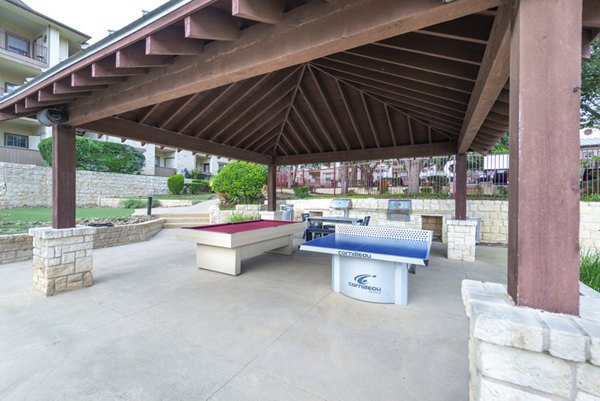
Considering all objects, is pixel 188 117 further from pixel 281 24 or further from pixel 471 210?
pixel 471 210

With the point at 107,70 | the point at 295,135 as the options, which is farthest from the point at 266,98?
the point at 107,70

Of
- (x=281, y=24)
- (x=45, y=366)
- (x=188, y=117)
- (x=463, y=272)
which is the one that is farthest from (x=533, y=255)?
(x=188, y=117)

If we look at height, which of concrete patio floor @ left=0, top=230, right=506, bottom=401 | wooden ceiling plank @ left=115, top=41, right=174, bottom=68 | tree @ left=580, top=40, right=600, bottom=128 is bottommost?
concrete patio floor @ left=0, top=230, right=506, bottom=401

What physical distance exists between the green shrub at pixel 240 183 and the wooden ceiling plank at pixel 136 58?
10.6 meters

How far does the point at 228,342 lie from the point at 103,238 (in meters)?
7.09

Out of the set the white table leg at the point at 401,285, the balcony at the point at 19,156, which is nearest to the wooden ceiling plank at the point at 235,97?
the white table leg at the point at 401,285

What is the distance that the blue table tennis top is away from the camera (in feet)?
11.3

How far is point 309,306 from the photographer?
3754 millimetres

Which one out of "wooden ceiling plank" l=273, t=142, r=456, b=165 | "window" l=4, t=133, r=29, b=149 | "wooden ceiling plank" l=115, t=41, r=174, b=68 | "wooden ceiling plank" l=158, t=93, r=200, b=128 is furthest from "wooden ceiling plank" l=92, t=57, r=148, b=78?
"window" l=4, t=133, r=29, b=149

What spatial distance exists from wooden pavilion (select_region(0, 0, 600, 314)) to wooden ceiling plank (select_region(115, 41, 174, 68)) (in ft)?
0.04

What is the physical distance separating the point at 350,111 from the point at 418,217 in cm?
504

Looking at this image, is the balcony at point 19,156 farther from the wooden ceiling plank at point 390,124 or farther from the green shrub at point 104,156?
the wooden ceiling plank at point 390,124

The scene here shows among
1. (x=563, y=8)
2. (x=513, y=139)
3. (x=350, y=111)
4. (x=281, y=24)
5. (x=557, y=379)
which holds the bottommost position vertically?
(x=557, y=379)

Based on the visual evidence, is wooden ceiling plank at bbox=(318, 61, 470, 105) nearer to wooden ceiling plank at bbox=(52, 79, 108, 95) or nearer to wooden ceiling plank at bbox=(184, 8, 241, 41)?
wooden ceiling plank at bbox=(184, 8, 241, 41)
